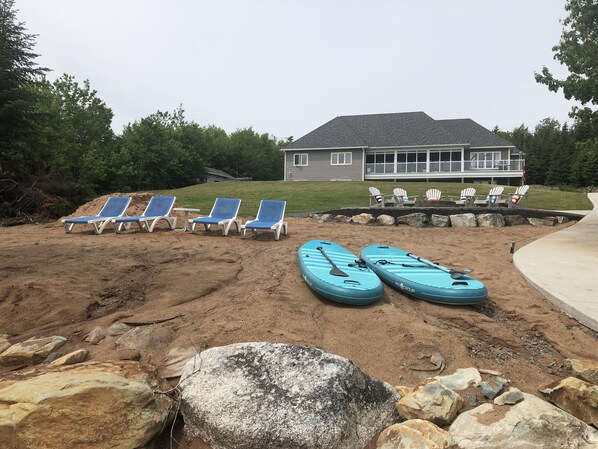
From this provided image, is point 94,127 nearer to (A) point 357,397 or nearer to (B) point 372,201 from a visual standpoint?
(B) point 372,201

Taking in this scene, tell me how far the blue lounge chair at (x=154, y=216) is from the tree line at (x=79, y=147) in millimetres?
5434

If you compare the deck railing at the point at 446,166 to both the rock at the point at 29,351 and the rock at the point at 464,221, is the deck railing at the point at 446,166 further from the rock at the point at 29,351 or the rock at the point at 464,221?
the rock at the point at 29,351

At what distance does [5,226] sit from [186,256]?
8005mm

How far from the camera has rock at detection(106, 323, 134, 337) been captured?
3.80 metres

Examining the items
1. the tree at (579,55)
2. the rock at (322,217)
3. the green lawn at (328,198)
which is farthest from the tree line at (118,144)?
the rock at (322,217)

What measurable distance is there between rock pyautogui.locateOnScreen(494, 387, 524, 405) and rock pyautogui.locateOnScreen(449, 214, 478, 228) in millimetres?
8999

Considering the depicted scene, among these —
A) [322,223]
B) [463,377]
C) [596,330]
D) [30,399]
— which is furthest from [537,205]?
[30,399]

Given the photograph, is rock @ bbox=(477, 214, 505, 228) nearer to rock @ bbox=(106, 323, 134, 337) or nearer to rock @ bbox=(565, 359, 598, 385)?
rock @ bbox=(565, 359, 598, 385)

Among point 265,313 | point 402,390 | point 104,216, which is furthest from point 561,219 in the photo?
point 104,216

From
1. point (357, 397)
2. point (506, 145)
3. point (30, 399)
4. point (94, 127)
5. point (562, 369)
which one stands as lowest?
point (562, 369)

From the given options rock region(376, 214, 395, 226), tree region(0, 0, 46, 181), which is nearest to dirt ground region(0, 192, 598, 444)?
rock region(376, 214, 395, 226)

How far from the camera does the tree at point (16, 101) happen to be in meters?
14.1

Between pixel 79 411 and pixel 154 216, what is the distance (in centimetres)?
788

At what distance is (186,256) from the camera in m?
6.79
